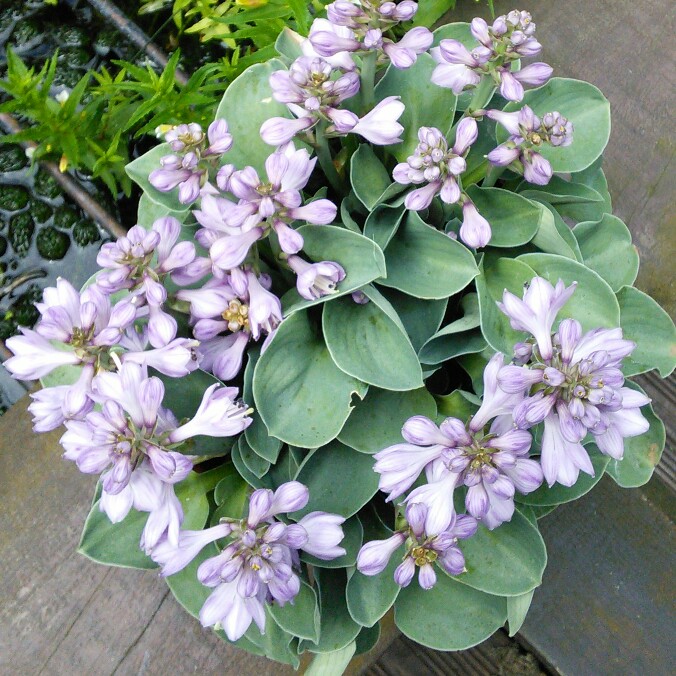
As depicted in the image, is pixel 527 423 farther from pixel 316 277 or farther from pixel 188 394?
pixel 188 394

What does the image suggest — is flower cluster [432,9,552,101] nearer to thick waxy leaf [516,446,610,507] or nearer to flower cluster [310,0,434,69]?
flower cluster [310,0,434,69]

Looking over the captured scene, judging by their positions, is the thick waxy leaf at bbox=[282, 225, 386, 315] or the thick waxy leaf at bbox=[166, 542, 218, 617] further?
the thick waxy leaf at bbox=[166, 542, 218, 617]

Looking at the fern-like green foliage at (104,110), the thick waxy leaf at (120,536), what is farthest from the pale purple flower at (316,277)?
the fern-like green foliage at (104,110)

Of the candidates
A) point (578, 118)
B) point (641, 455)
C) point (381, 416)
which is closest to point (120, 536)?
point (381, 416)

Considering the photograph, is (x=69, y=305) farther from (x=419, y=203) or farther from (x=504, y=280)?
(x=504, y=280)

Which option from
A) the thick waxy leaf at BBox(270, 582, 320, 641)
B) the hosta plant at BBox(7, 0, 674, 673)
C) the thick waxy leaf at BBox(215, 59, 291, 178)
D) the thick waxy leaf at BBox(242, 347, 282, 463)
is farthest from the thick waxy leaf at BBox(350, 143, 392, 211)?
the thick waxy leaf at BBox(270, 582, 320, 641)

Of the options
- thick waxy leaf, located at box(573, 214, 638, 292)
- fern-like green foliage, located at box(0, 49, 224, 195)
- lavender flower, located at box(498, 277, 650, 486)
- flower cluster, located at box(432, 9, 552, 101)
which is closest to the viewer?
lavender flower, located at box(498, 277, 650, 486)

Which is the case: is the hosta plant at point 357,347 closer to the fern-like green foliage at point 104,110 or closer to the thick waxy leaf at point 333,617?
the thick waxy leaf at point 333,617
